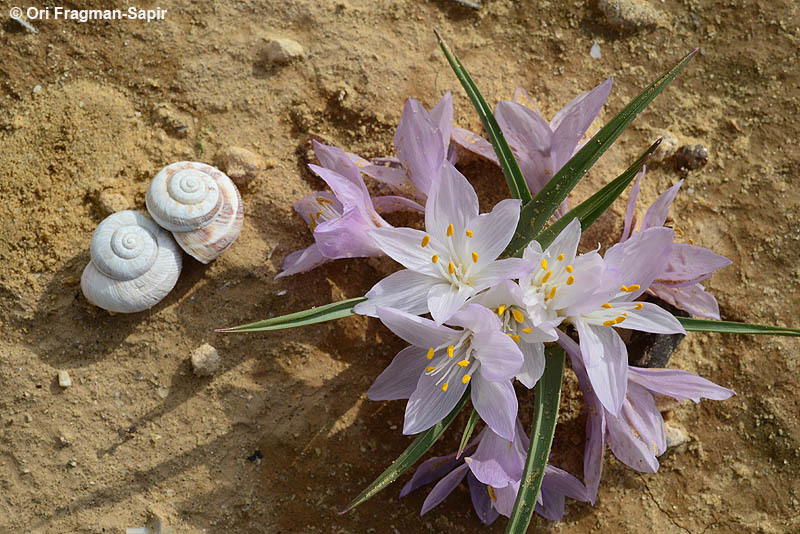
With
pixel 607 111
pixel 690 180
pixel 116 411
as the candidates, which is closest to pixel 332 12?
pixel 607 111

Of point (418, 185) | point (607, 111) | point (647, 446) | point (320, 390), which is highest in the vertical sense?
point (607, 111)

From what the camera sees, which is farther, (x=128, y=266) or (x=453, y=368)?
(x=128, y=266)

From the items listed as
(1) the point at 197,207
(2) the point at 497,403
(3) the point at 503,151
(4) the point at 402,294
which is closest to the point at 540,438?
(2) the point at 497,403

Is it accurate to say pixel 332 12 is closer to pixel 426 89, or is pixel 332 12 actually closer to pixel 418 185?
pixel 426 89

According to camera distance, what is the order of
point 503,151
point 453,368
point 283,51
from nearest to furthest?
point 453,368, point 503,151, point 283,51

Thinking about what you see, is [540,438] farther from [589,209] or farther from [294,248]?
[294,248]
